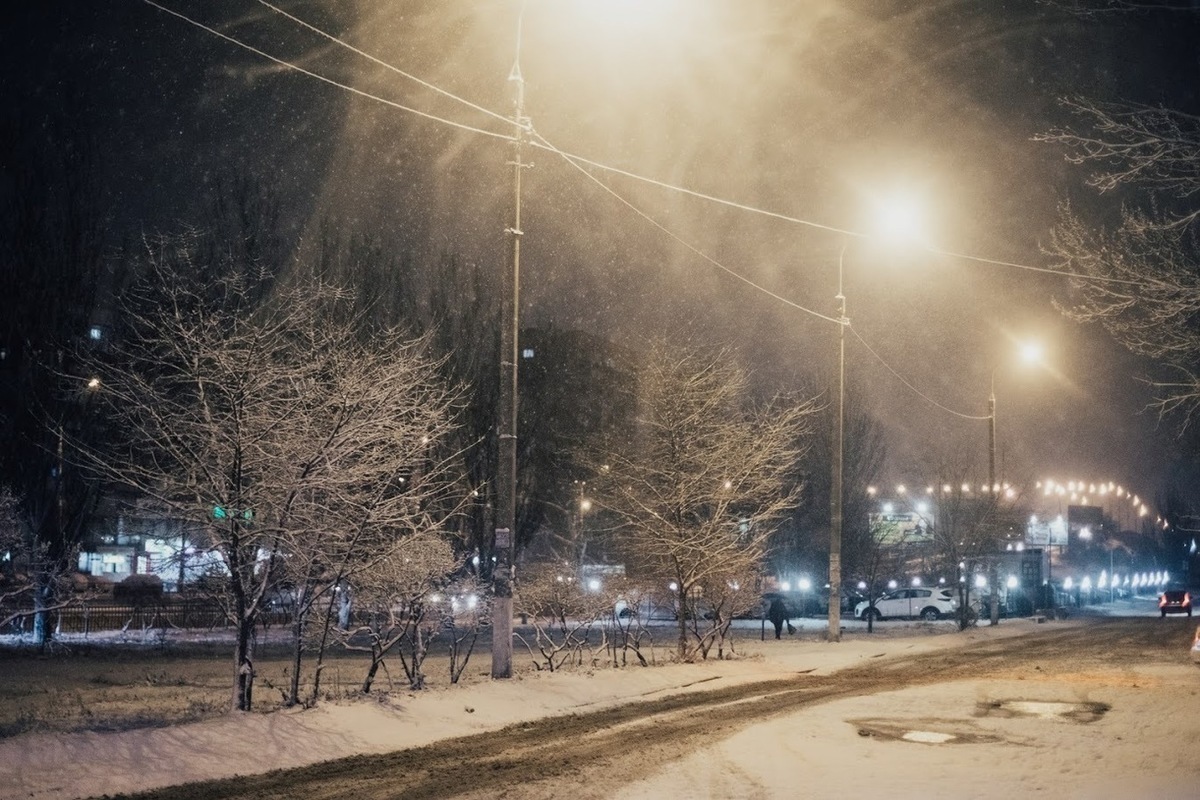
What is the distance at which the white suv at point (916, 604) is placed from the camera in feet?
164

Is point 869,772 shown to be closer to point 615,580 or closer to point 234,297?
point 615,580

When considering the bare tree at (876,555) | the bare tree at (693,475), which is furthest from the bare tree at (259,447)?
the bare tree at (876,555)

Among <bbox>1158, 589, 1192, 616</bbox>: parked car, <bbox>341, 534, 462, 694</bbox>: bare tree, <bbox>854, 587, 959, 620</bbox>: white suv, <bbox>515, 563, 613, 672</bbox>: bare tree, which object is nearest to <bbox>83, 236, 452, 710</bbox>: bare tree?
<bbox>341, 534, 462, 694</bbox>: bare tree

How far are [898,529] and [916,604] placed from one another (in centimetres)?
1615

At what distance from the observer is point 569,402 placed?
211 feet

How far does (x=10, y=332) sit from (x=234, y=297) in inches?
342

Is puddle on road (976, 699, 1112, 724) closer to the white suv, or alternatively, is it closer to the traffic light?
the traffic light

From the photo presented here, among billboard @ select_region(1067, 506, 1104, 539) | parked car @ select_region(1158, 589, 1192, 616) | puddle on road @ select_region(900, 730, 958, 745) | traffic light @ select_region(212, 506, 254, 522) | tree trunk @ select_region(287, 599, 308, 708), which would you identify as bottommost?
puddle on road @ select_region(900, 730, 958, 745)

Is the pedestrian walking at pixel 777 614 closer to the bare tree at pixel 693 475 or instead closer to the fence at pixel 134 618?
the bare tree at pixel 693 475

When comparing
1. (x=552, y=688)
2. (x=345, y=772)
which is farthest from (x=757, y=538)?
(x=345, y=772)

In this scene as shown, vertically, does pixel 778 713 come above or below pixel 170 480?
below

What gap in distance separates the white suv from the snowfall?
31245mm

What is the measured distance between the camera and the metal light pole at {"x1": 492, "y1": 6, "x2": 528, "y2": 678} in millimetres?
16562

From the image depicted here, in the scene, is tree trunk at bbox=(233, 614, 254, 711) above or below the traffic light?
below
